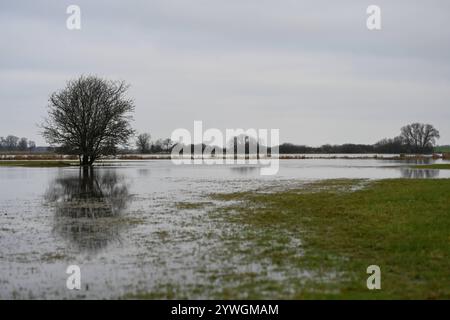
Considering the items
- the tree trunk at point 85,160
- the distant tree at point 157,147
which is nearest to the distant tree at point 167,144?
the distant tree at point 157,147

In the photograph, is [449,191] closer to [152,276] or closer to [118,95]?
[152,276]

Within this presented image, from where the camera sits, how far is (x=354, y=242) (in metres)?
11.7

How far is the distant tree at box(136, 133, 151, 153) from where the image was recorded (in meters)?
164

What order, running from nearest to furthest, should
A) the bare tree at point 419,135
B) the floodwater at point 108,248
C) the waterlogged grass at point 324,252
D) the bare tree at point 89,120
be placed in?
1. the waterlogged grass at point 324,252
2. the floodwater at point 108,248
3. the bare tree at point 89,120
4. the bare tree at point 419,135

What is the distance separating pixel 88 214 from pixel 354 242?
33.8 feet

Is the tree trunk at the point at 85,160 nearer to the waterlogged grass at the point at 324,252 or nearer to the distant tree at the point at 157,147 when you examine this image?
the waterlogged grass at the point at 324,252

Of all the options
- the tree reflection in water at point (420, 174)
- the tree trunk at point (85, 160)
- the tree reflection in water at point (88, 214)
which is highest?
the tree trunk at point (85, 160)

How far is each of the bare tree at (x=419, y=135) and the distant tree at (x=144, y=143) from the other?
94.8 meters

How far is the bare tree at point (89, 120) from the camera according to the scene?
63.2 metres

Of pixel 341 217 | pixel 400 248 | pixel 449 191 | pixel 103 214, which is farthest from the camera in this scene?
pixel 449 191

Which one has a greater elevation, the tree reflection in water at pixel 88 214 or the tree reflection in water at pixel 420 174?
the tree reflection in water at pixel 88 214
